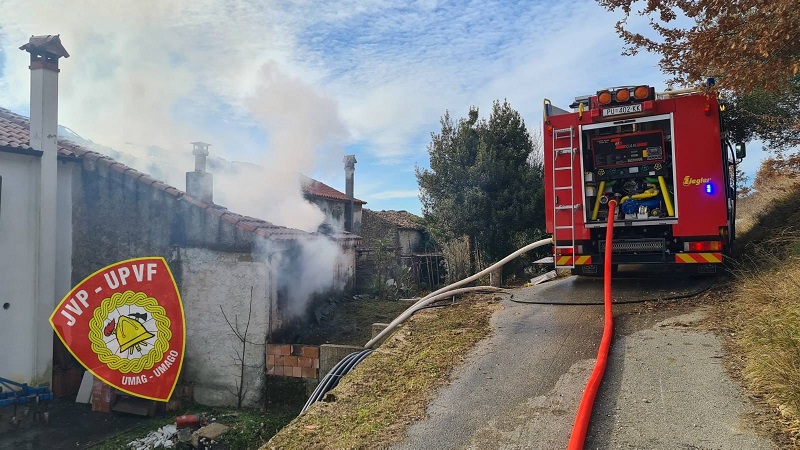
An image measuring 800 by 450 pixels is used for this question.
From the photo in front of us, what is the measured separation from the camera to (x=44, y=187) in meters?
9.00

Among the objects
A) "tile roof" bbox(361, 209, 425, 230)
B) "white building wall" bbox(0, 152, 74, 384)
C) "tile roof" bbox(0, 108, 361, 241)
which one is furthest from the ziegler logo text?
"tile roof" bbox(361, 209, 425, 230)

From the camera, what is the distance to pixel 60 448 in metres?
7.08

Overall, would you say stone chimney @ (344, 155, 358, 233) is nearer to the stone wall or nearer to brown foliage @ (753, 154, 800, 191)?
the stone wall

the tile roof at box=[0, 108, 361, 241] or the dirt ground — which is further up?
the tile roof at box=[0, 108, 361, 241]

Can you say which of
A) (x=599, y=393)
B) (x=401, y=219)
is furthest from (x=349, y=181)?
(x=599, y=393)

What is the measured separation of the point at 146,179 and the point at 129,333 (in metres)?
2.91

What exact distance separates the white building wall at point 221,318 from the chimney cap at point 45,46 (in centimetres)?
471

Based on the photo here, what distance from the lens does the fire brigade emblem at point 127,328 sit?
780 cm

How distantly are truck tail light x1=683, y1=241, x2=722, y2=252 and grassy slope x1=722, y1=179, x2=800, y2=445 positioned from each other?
45cm

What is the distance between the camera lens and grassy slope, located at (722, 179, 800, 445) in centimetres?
320

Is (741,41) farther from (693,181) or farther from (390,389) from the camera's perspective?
(390,389)

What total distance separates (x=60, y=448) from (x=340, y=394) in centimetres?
549

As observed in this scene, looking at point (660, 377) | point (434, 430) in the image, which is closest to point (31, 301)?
point (434, 430)

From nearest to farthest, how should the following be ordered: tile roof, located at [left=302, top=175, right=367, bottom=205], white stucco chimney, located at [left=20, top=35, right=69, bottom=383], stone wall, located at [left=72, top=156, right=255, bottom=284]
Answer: stone wall, located at [left=72, top=156, right=255, bottom=284] < white stucco chimney, located at [left=20, top=35, right=69, bottom=383] < tile roof, located at [left=302, top=175, right=367, bottom=205]
